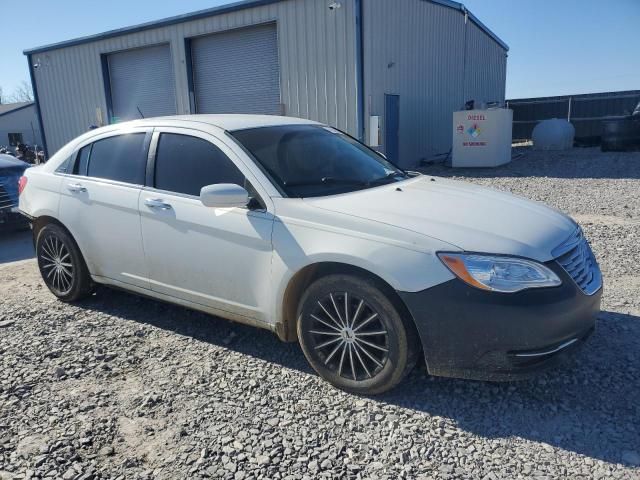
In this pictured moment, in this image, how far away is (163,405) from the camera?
3.04 metres

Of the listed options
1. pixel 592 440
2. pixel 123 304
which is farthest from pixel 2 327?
pixel 592 440

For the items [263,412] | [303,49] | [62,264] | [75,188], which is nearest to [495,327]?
[263,412]

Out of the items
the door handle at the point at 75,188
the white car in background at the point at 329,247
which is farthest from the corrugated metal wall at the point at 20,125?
the white car in background at the point at 329,247

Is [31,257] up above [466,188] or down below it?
below

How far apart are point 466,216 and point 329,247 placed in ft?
2.76

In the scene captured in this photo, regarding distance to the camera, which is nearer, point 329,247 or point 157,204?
point 329,247

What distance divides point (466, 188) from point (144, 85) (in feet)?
51.9

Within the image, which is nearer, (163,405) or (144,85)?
(163,405)

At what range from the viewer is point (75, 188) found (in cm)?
435

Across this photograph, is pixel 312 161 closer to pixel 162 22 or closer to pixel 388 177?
pixel 388 177

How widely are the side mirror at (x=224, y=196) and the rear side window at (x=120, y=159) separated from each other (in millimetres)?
1025

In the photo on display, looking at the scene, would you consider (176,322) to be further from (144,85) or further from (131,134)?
(144,85)

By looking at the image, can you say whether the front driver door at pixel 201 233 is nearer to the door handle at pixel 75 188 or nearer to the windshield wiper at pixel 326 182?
the windshield wiper at pixel 326 182

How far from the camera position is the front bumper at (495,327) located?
259 cm
